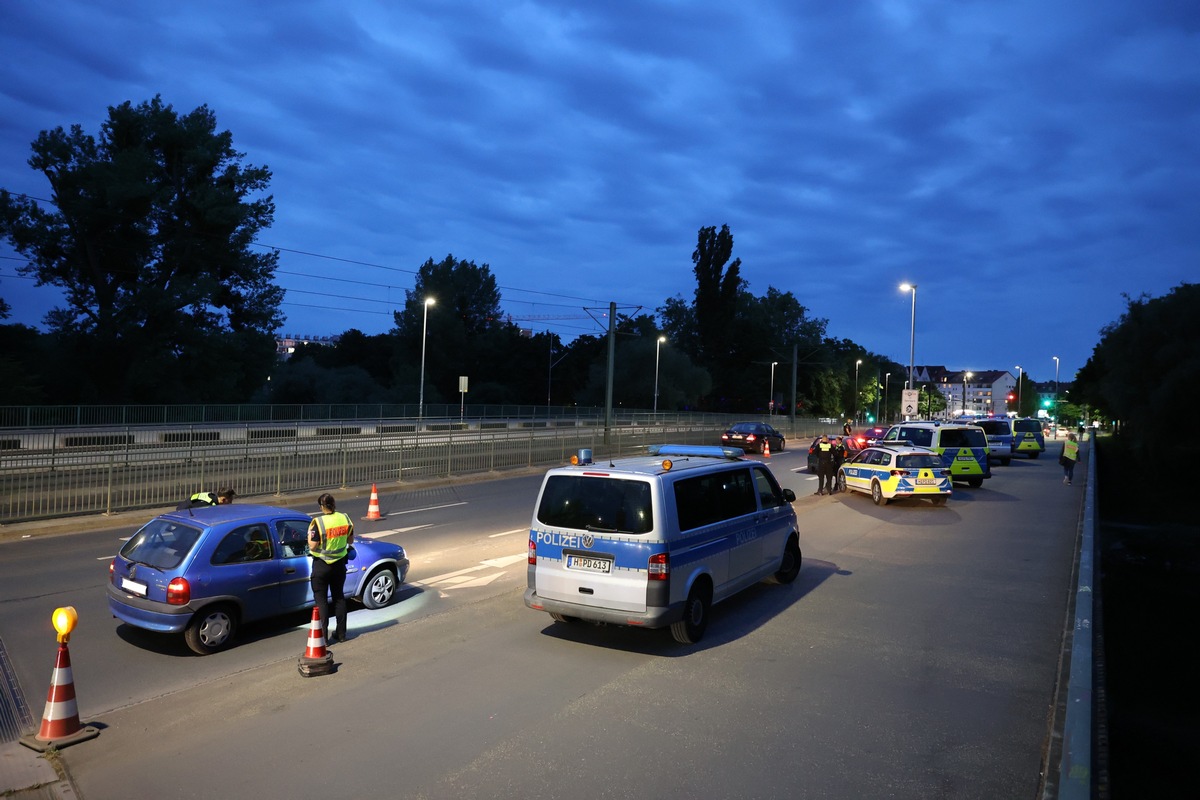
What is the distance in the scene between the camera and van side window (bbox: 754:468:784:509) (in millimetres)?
10031

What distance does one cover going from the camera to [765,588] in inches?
424

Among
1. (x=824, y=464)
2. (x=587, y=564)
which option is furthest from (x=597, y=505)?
(x=824, y=464)

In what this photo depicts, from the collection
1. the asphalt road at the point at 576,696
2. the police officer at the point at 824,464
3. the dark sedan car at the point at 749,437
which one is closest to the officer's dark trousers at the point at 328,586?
the asphalt road at the point at 576,696

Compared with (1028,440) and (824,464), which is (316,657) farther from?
(1028,440)

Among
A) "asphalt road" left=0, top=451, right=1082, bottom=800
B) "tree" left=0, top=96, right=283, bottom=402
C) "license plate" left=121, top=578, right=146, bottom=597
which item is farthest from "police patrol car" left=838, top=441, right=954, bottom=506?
"tree" left=0, top=96, right=283, bottom=402

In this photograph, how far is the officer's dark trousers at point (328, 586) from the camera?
806 cm

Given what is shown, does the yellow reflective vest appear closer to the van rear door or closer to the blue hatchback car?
the blue hatchback car

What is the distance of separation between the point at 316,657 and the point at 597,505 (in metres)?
2.91

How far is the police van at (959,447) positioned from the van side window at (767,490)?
15.1 m

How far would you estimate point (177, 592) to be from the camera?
7602mm

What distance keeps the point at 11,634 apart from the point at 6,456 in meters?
9.02

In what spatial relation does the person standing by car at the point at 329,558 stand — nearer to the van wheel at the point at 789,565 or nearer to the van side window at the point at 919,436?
the van wheel at the point at 789,565

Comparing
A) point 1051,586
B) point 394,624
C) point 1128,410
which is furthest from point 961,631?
point 1128,410

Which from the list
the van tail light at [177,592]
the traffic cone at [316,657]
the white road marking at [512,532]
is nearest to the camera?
the traffic cone at [316,657]
